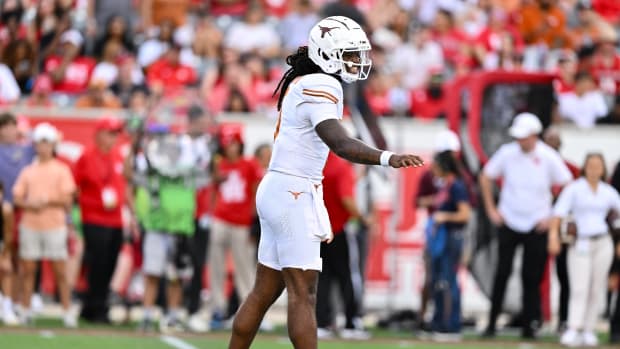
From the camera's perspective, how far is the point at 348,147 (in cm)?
900

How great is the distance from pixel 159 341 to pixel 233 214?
7.93 ft

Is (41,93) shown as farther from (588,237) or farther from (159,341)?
(588,237)

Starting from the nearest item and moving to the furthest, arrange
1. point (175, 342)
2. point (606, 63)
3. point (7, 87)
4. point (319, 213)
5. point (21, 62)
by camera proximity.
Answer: point (319, 213), point (175, 342), point (7, 87), point (21, 62), point (606, 63)

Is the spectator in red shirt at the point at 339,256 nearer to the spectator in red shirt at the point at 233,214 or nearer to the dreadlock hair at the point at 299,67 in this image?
the spectator in red shirt at the point at 233,214

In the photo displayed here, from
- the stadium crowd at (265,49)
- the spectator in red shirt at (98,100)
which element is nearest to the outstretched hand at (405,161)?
the stadium crowd at (265,49)

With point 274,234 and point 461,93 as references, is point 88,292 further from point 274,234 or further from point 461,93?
point 274,234

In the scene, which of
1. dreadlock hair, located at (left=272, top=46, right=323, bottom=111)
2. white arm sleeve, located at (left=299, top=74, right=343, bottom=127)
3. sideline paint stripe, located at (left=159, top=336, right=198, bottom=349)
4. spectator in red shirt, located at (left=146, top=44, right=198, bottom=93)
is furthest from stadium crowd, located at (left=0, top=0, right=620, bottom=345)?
white arm sleeve, located at (left=299, top=74, right=343, bottom=127)

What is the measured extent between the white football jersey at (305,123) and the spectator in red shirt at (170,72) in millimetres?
10901

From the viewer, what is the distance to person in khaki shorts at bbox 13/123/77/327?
1573cm

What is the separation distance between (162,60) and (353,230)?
213 inches

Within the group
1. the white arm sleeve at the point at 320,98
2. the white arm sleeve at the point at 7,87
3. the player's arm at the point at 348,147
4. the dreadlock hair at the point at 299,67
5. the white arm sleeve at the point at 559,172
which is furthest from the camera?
the white arm sleeve at the point at 7,87

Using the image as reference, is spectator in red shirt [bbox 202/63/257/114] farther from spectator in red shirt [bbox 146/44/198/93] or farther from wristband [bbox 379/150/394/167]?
wristband [bbox 379/150/394/167]

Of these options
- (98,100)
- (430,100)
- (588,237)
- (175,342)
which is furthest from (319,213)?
(430,100)

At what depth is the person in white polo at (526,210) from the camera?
16.1 meters
